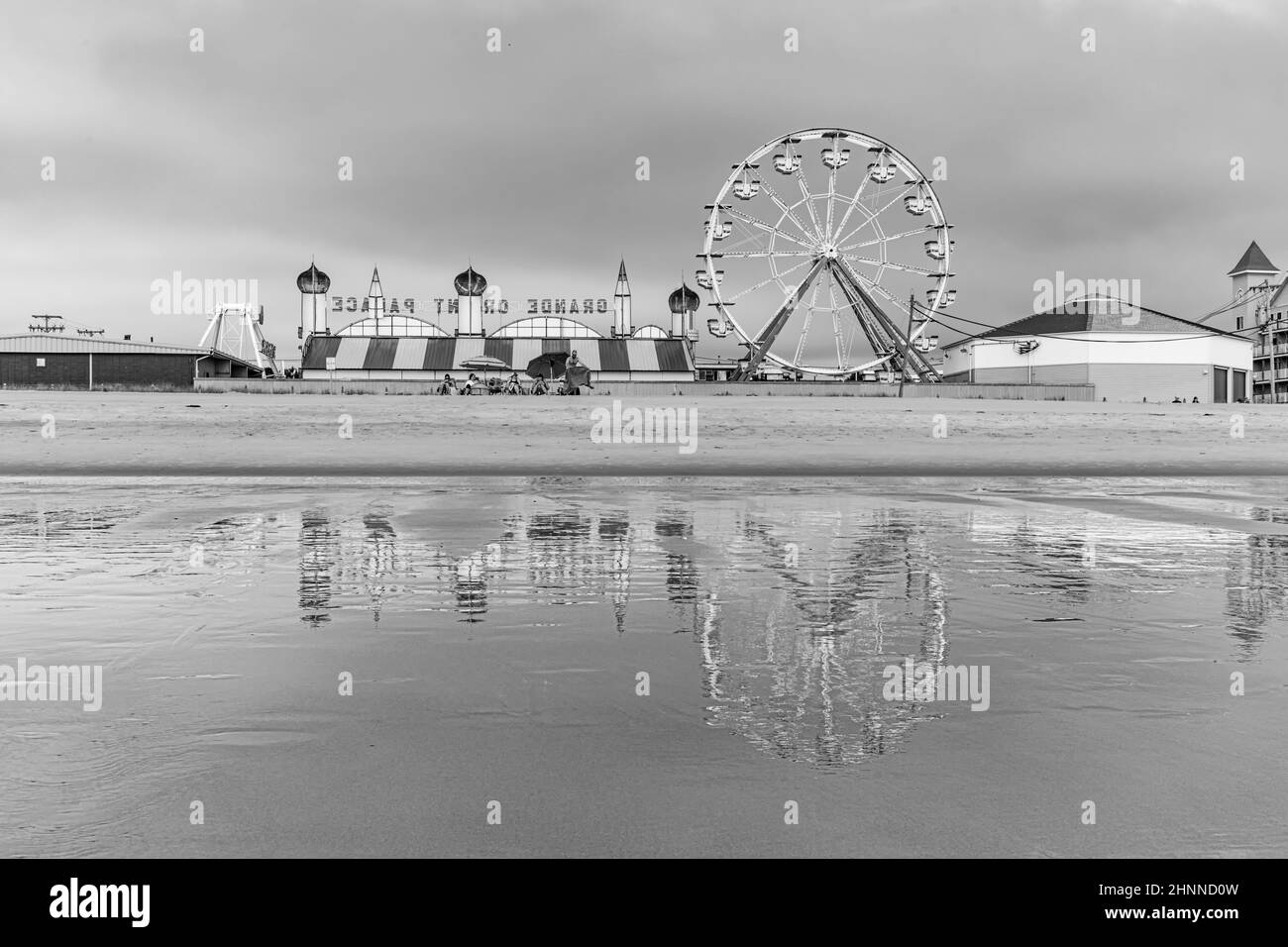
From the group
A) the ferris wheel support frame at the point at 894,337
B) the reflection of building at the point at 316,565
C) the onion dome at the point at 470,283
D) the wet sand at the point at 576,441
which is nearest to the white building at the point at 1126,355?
the ferris wheel support frame at the point at 894,337

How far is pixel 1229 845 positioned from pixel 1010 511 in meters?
13.5

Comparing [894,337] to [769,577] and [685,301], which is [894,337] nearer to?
[769,577]

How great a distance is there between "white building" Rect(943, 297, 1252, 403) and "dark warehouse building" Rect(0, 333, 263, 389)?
59731 millimetres

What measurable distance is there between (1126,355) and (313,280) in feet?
315

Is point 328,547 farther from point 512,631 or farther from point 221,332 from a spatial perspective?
point 221,332

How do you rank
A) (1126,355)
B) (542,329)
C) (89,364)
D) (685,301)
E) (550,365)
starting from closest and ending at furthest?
1. (550,365)
2. (89,364)
3. (1126,355)
4. (542,329)
5. (685,301)

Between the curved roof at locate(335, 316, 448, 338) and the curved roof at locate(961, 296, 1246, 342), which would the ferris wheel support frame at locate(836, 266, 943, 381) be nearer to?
the curved roof at locate(961, 296, 1246, 342)

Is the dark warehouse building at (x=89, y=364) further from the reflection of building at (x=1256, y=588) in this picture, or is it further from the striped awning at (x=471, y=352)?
the reflection of building at (x=1256, y=588)

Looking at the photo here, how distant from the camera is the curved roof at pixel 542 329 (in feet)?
348

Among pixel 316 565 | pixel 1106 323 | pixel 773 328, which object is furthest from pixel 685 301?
pixel 316 565

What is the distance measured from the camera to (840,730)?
4.79m

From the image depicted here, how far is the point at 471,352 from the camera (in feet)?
311

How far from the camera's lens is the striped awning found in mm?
Result: 91875
